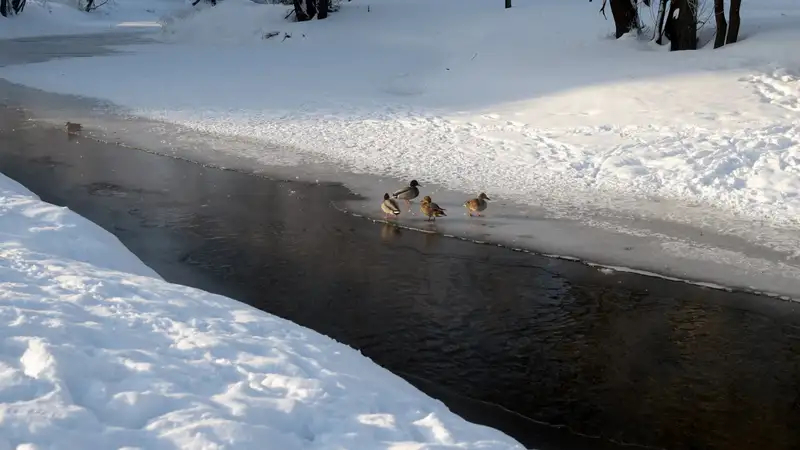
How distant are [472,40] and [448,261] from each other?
55.6 feet

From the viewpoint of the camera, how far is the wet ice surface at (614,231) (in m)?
10.6

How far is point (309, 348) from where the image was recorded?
21.3 ft

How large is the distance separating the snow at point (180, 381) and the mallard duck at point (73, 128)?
12.3 m

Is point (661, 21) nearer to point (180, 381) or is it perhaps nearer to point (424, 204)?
point (424, 204)

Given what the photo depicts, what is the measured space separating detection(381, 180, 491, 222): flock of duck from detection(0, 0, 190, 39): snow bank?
125 feet

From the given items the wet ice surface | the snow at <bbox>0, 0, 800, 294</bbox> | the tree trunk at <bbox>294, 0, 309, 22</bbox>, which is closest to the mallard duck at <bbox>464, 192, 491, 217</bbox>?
the wet ice surface

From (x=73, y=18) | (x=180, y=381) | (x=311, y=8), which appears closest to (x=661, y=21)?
(x=311, y=8)

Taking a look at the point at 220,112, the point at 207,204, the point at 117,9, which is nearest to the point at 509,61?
the point at 220,112

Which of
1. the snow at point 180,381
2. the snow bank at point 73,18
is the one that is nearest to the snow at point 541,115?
the snow at point 180,381

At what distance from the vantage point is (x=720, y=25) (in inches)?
835

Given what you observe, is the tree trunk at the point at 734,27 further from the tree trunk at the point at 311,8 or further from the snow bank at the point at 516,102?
the tree trunk at the point at 311,8

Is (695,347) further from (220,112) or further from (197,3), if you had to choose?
(197,3)

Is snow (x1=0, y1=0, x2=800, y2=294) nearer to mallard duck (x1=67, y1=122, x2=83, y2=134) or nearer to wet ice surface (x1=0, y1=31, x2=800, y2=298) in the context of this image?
wet ice surface (x1=0, y1=31, x2=800, y2=298)

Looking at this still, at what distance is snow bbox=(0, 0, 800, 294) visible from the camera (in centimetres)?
1266
